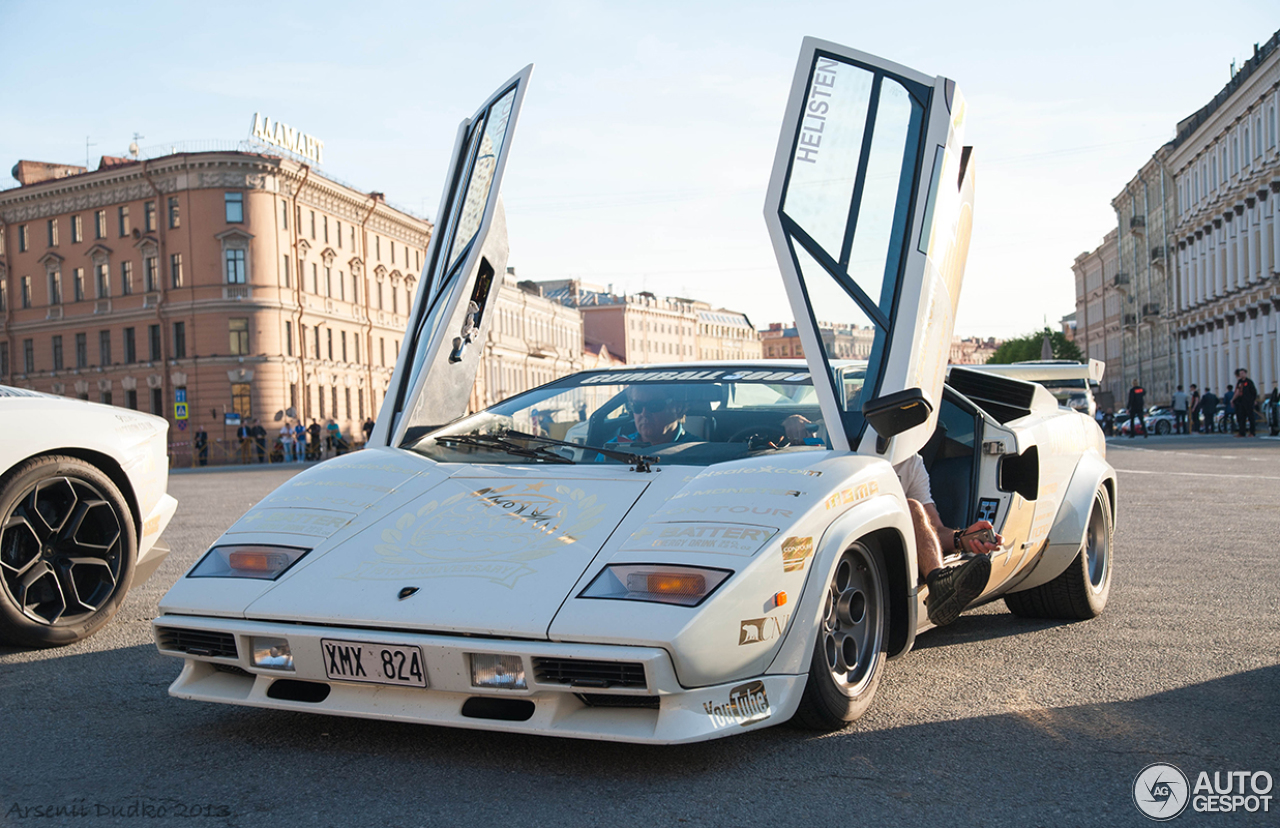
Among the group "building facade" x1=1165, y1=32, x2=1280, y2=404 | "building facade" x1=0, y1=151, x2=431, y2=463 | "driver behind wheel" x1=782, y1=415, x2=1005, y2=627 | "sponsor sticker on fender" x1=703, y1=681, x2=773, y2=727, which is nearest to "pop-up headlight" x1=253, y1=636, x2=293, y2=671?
"sponsor sticker on fender" x1=703, y1=681, x2=773, y2=727

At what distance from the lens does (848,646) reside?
12.4 ft

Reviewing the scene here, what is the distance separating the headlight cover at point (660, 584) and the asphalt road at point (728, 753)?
506 mm

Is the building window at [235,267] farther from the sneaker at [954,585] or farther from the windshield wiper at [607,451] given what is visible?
the sneaker at [954,585]

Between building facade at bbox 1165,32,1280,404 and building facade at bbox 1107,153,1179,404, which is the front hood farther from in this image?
building facade at bbox 1107,153,1179,404

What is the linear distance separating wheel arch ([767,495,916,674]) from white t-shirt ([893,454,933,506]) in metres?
0.53

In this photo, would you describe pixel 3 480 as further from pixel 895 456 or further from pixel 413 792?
pixel 895 456

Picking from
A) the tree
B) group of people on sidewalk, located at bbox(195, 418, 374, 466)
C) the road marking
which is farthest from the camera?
the tree

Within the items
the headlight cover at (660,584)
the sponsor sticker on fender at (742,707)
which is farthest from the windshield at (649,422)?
the sponsor sticker on fender at (742,707)

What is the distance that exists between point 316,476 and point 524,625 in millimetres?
1483

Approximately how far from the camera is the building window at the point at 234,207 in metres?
56.0

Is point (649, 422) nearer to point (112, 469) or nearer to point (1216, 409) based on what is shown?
point (112, 469)

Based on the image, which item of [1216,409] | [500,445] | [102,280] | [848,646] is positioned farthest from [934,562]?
[102,280]

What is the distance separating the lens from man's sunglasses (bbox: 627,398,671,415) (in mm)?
4480

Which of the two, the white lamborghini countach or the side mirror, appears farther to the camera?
the side mirror
